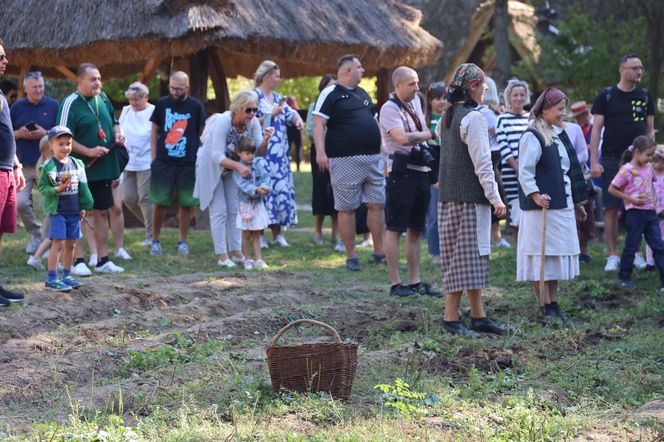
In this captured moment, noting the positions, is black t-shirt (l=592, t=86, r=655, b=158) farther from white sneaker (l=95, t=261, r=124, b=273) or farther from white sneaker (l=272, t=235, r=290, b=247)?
white sneaker (l=95, t=261, r=124, b=273)

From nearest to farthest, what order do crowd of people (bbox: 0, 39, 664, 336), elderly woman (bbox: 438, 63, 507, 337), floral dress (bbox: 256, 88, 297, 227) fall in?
elderly woman (bbox: 438, 63, 507, 337)
crowd of people (bbox: 0, 39, 664, 336)
floral dress (bbox: 256, 88, 297, 227)

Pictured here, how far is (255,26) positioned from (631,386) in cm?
917

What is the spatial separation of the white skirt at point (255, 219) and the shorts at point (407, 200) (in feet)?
7.36

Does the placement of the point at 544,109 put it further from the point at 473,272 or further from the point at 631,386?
the point at 631,386

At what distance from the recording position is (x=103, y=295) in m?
8.74

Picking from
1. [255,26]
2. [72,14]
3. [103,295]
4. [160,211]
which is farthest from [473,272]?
[72,14]

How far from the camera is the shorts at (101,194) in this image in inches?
409

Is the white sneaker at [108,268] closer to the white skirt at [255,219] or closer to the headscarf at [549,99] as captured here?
the white skirt at [255,219]

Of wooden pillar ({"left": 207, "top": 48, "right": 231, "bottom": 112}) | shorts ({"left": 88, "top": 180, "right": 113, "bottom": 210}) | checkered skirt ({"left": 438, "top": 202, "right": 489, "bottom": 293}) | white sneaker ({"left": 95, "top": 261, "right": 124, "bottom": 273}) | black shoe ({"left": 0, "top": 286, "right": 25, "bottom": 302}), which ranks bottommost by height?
black shoe ({"left": 0, "top": 286, "right": 25, "bottom": 302})

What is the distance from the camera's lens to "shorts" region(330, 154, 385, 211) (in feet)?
34.2

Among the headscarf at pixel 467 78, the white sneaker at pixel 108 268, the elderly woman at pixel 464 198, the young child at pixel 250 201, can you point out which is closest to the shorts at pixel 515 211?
the young child at pixel 250 201

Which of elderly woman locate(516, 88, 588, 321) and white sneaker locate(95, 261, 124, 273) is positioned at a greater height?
elderly woman locate(516, 88, 588, 321)

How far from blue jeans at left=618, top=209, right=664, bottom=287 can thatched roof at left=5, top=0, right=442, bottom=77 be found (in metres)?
5.99

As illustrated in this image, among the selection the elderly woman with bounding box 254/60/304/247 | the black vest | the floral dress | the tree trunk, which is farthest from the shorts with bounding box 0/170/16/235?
the tree trunk
